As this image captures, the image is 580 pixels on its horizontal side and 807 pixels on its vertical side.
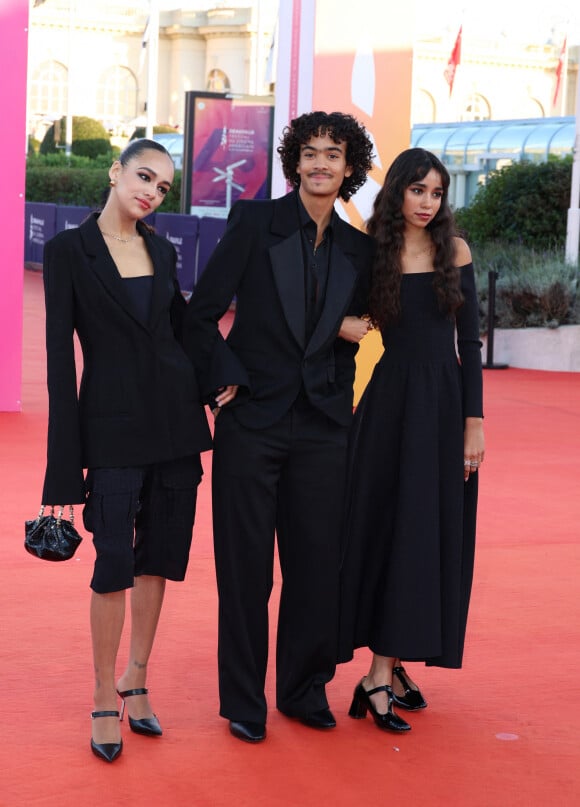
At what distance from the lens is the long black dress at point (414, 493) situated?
14.7ft

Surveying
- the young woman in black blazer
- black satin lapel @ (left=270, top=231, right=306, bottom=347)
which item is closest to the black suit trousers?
the young woman in black blazer

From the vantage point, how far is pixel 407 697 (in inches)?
186

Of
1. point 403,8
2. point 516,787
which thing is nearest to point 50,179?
point 403,8

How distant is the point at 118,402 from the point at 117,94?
3371 inches

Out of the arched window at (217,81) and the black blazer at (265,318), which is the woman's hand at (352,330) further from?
the arched window at (217,81)

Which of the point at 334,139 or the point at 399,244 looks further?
the point at 399,244

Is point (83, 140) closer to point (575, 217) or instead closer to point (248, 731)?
A: point (575, 217)

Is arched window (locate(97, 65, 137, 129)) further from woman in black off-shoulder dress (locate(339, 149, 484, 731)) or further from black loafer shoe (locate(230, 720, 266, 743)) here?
black loafer shoe (locate(230, 720, 266, 743))

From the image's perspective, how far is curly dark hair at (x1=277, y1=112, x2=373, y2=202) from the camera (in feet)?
14.0

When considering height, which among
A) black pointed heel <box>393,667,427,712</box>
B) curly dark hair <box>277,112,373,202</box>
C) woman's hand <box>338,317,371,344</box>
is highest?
curly dark hair <box>277,112,373,202</box>

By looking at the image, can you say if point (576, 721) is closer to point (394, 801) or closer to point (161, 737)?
point (394, 801)

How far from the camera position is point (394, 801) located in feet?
12.9

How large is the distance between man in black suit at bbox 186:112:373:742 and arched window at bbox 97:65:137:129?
274ft

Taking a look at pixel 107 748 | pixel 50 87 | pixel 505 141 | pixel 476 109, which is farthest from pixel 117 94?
pixel 107 748
